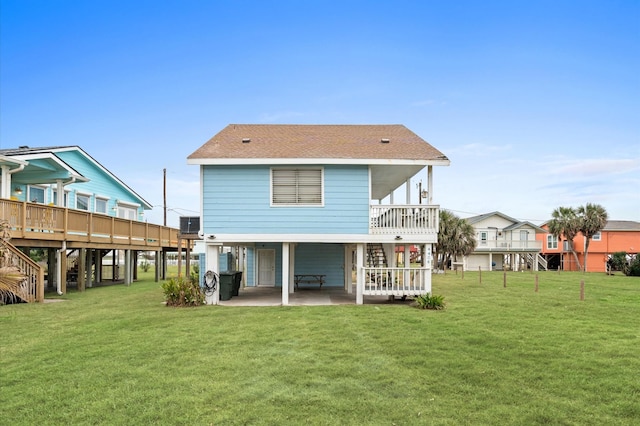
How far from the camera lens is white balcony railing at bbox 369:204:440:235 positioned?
45.4 feet

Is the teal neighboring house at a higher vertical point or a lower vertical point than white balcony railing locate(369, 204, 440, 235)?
higher

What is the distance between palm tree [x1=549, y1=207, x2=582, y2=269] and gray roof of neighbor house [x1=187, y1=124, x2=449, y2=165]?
32.3 m

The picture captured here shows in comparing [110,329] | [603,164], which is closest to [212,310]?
[110,329]

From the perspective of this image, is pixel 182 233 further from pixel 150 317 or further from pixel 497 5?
pixel 497 5

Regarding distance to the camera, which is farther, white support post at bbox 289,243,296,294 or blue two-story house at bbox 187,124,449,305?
white support post at bbox 289,243,296,294

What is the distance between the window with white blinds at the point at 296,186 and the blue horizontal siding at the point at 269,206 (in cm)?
22

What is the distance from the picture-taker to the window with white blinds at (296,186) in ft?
46.1

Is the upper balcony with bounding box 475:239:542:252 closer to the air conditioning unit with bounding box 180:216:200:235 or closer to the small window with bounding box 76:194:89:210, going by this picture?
the small window with bounding box 76:194:89:210

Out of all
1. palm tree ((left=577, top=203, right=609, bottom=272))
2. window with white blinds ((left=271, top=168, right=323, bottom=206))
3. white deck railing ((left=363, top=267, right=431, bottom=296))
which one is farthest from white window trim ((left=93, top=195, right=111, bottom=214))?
palm tree ((left=577, top=203, right=609, bottom=272))

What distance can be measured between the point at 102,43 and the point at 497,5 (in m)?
17.3

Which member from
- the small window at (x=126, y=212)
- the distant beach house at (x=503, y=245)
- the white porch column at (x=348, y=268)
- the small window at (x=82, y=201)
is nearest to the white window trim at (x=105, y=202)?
the small window at (x=82, y=201)

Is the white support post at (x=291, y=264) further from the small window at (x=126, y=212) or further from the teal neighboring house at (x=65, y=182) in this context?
the small window at (x=126, y=212)

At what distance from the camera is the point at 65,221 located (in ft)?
55.4

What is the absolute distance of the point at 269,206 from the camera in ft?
45.6
